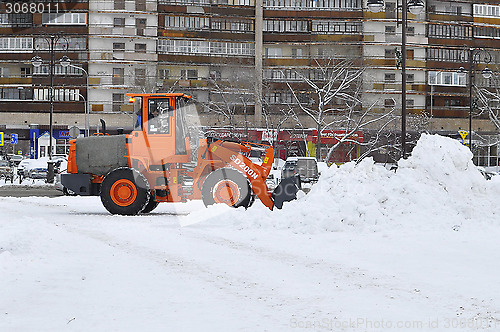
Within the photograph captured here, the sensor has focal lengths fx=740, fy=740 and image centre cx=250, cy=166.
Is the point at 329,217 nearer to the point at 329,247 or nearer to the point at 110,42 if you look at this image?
the point at 329,247

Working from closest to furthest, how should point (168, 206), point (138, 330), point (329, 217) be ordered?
point (138, 330) < point (329, 217) < point (168, 206)

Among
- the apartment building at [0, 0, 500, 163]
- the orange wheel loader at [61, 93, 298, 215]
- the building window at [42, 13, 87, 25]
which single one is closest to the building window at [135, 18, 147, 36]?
the apartment building at [0, 0, 500, 163]

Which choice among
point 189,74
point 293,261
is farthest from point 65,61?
point 293,261

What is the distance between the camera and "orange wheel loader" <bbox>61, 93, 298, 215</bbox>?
18.6m

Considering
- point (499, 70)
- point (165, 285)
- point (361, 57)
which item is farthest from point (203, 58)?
point (165, 285)

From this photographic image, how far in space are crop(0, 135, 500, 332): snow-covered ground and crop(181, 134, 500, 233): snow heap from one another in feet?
0.10

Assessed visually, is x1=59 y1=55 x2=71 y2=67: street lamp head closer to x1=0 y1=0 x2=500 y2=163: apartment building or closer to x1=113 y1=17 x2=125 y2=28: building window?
x1=0 y1=0 x2=500 y2=163: apartment building

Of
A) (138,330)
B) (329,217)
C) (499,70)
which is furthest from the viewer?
(499,70)

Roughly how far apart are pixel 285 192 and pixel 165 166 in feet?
10.6

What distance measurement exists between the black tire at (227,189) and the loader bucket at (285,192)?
69 cm

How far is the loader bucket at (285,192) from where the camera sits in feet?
59.6

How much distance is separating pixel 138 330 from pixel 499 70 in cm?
7084

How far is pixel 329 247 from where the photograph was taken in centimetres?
1253

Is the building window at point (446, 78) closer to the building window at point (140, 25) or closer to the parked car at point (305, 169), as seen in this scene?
the building window at point (140, 25)
